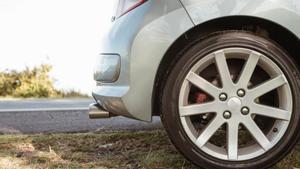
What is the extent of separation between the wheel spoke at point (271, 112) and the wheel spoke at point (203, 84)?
0.82 feet

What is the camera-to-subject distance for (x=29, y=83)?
11547 mm

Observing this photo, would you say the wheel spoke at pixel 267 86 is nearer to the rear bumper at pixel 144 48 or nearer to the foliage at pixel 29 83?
the rear bumper at pixel 144 48

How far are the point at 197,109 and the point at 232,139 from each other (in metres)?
0.28

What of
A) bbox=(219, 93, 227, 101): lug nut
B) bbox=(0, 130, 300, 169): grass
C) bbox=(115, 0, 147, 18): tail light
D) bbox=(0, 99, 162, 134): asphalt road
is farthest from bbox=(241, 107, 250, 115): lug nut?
bbox=(0, 99, 162, 134): asphalt road

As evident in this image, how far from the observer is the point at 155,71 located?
2.87 metres

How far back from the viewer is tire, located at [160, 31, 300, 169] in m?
2.84

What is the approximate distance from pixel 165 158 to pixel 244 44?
3.12 feet

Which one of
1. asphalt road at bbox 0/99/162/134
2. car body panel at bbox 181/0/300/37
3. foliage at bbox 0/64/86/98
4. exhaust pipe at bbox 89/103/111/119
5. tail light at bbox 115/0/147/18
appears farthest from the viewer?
foliage at bbox 0/64/86/98

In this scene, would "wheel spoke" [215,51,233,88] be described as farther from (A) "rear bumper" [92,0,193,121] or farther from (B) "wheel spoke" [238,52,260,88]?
(A) "rear bumper" [92,0,193,121]

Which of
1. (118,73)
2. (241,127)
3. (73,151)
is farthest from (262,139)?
(73,151)

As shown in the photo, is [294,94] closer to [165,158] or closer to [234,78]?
[234,78]

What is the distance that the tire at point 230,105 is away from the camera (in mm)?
2842

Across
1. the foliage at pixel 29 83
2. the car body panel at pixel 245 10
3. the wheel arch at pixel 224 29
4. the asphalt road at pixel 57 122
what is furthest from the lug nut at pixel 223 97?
the foliage at pixel 29 83

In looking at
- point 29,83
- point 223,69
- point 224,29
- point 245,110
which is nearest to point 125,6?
point 224,29
